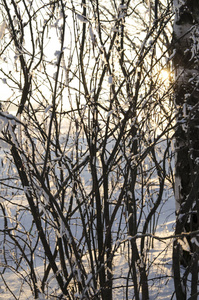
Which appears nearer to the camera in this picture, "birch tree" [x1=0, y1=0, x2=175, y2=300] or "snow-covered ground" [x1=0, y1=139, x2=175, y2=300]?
"birch tree" [x1=0, y1=0, x2=175, y2=300]

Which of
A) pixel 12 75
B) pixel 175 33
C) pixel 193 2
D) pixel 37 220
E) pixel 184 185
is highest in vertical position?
pixel 193 2

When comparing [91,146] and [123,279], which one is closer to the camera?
[91,146]

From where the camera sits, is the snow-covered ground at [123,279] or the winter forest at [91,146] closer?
the winter forest at [91,146]

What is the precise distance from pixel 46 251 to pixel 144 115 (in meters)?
0.92

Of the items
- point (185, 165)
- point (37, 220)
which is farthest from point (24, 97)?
point (185, 165)

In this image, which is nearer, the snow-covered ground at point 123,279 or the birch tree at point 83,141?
the birch tree at point 83,141

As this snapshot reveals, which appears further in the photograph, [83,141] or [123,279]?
[123,279]

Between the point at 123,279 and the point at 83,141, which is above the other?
the point at 83,141

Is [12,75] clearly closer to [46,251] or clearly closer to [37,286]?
[46,251]

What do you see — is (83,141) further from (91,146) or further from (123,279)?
(123,279)

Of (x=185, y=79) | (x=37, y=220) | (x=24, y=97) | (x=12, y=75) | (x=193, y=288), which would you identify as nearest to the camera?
(x=24, y=97)

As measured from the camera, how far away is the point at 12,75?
2043 millimetres

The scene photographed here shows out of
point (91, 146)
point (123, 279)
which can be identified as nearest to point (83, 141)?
point (91, 146)

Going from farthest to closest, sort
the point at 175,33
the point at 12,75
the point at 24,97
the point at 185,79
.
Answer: the point at 175,33 → the point at 185,79 → the point at 12,75 → the point at 24,97
